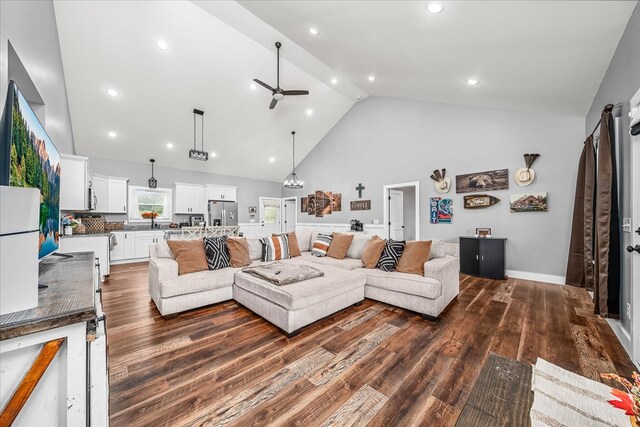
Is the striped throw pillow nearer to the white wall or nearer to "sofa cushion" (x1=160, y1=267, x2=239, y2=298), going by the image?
"sofa cushion" (x1=160, y1=267, x2=239, y2=298)

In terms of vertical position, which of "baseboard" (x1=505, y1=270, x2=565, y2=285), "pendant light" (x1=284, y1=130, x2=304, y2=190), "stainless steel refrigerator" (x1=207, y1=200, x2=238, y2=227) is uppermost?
"pendant light" (x1=284, y1=130, x2=304, y2=190)

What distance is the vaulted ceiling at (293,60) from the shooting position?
7.85 ft

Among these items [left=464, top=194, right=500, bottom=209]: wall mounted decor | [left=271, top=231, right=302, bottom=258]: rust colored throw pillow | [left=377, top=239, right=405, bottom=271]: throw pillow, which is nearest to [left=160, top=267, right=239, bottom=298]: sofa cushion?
[left=271, top=231, right=302, bottom=258]: rust colored throw pillow

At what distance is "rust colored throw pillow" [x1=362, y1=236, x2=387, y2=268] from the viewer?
3.53 metres

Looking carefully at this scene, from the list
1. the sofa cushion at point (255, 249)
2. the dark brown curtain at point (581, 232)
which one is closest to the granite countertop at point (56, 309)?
the sofa cushion at point (255, 249)

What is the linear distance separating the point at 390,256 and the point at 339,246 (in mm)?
931

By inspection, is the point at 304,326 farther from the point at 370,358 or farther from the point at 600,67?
the point at 600,67

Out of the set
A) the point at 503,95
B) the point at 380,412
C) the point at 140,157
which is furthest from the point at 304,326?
the point at 140,157

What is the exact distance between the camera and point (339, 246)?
13.4 feet

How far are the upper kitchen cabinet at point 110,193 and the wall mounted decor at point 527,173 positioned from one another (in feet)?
28.2

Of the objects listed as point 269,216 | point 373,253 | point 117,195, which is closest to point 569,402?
point 373,253

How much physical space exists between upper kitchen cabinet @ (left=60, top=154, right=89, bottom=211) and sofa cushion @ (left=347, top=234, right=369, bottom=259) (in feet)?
13.5

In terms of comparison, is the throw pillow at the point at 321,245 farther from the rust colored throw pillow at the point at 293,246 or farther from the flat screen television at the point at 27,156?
the flat screen television at the point at 27,156

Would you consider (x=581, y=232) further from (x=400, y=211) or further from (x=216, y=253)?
(x=216, y=253)
